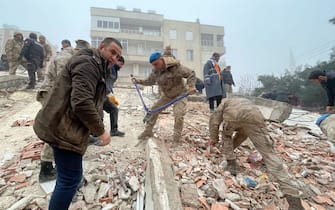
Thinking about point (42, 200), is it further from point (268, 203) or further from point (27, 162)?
point (268, 203)

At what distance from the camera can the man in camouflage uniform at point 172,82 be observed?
3.76m

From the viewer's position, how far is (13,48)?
758cm

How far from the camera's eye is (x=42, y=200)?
2193 millimetres

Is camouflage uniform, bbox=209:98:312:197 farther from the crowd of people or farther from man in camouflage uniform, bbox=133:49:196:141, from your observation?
man in camouflage uniform, bbox=133:49:196:141

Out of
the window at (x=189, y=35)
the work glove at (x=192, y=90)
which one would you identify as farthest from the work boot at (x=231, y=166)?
the window at (x=189, y=35)

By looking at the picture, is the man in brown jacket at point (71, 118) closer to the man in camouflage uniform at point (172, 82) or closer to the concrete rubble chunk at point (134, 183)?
the concrete rubble chunk at point (134, 183)

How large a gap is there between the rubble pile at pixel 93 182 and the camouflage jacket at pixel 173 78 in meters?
1.34

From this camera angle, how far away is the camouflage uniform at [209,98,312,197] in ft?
8.98

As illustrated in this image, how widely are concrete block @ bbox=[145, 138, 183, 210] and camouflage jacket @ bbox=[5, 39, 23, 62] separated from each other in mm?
7619

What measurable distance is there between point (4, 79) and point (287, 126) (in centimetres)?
1028

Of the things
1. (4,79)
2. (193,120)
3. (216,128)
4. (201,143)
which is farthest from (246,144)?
(4,79)

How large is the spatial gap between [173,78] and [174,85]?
16cm

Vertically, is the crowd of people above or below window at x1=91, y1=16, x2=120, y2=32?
below

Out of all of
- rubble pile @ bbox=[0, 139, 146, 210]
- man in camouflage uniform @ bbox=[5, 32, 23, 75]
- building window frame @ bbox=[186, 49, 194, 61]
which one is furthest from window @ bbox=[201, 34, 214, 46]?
rubble pile @ bbox=[0, 139, 146, 210]
